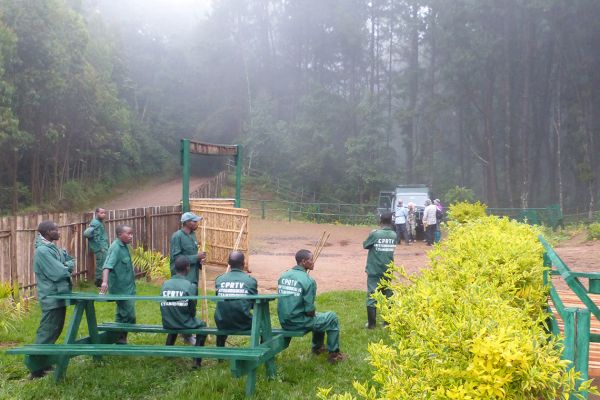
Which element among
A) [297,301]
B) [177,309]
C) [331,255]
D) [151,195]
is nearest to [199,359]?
[177,309]

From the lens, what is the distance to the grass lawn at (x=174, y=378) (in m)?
5.44

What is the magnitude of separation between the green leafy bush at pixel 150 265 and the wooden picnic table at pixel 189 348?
647cm

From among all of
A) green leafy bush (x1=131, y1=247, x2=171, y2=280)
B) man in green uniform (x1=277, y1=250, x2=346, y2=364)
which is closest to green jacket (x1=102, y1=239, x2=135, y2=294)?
man in green uniform (x1=277, y1=250, x2=346, y2=364)

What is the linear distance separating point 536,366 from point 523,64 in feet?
127

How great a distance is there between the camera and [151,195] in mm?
38844

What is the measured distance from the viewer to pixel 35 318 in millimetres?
8727

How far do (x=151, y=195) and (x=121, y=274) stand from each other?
106 ft

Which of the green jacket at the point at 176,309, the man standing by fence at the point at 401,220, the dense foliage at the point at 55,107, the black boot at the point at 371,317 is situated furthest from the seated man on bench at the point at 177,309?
the dense foliage at the point at 55,107

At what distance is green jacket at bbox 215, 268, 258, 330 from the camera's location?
6.09m

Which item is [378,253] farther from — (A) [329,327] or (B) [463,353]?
(B) [463,353]

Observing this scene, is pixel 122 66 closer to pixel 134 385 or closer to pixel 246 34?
pixel 246 34

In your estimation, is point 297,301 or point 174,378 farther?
point 297,301

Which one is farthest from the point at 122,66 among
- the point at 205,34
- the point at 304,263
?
the point at 304,263

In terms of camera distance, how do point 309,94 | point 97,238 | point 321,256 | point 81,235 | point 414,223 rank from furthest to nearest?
point 309,94, point 414,223, point 321,256, point 81,235, point 97,238
